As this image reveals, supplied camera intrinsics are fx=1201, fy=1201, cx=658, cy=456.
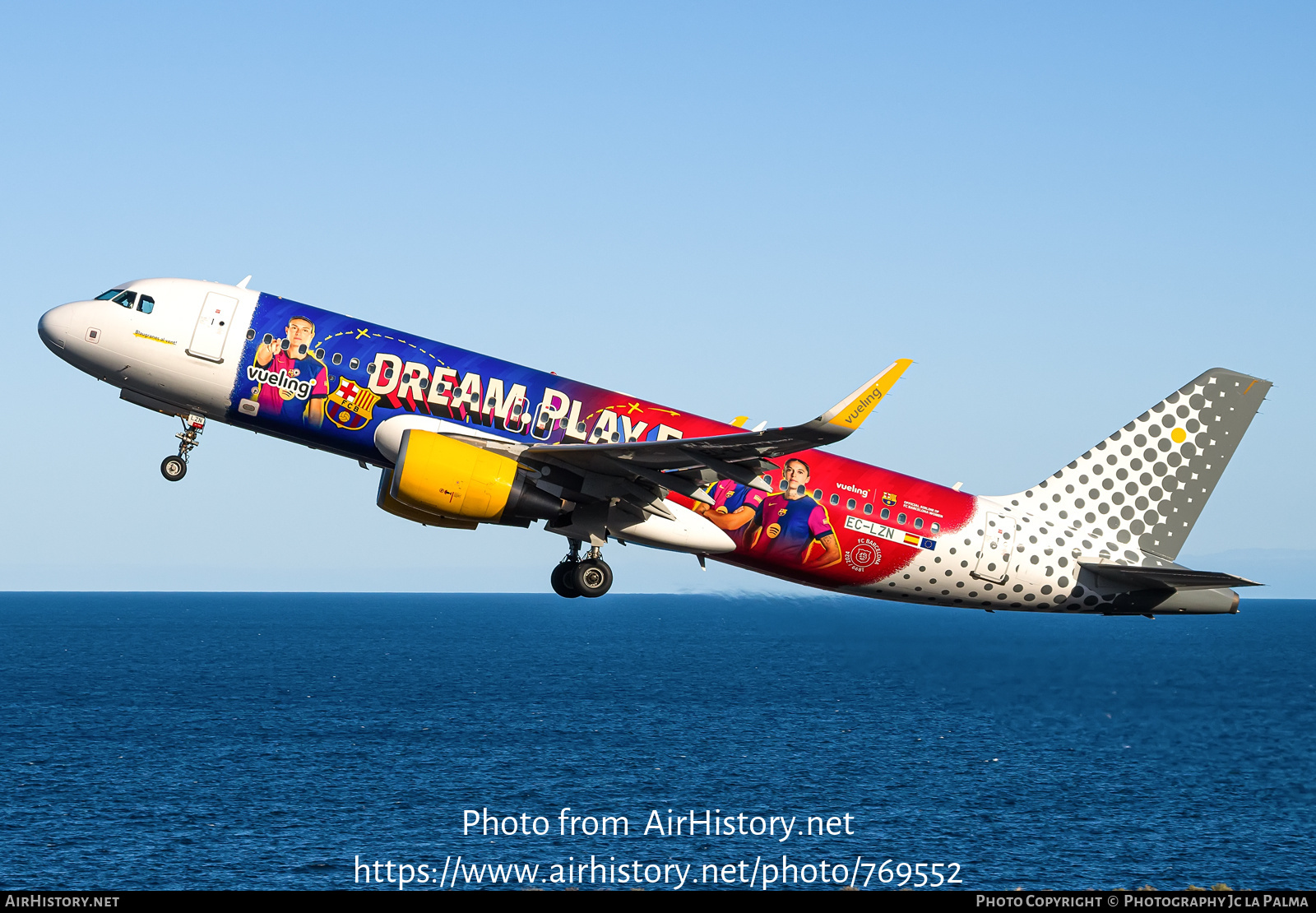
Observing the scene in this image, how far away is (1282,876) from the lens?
8631 centimetres

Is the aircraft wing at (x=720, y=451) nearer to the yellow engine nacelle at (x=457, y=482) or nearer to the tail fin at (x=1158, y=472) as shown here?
the yellow engine nacelle at (x=457, y=482)

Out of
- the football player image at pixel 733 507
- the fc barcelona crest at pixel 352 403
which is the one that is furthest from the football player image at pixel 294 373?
the football player image at pixel 733 507

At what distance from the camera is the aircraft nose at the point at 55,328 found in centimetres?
2836

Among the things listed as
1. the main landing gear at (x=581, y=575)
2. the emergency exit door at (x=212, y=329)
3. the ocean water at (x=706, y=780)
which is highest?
the emergency exit door at (x=212, y=329)

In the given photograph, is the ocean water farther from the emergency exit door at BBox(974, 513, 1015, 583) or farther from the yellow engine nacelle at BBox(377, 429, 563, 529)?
the yellow engine nacelle at BBox(377, 429, 563, 529)

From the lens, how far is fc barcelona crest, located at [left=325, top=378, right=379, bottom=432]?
2742cm

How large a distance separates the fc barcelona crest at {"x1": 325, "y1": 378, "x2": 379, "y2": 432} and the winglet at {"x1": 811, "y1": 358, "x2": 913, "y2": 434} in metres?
10.6

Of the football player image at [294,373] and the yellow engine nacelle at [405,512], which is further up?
the football player image at [294,373]

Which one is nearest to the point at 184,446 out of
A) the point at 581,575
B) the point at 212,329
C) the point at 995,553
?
the point at 212,329

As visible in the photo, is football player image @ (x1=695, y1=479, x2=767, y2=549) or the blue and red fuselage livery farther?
football player image @ (x1=695, y1=479, x2=767, y2=549)

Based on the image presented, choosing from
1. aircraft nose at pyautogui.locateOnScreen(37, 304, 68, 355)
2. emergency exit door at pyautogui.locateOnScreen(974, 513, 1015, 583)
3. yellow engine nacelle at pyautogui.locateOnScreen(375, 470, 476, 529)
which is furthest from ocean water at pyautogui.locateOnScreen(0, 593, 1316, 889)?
aircraft nose at pyautogui.locateOnScreen(37, 304, 68, 355)

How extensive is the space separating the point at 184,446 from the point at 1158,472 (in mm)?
25352

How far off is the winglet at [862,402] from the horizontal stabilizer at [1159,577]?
1014 centimetres
